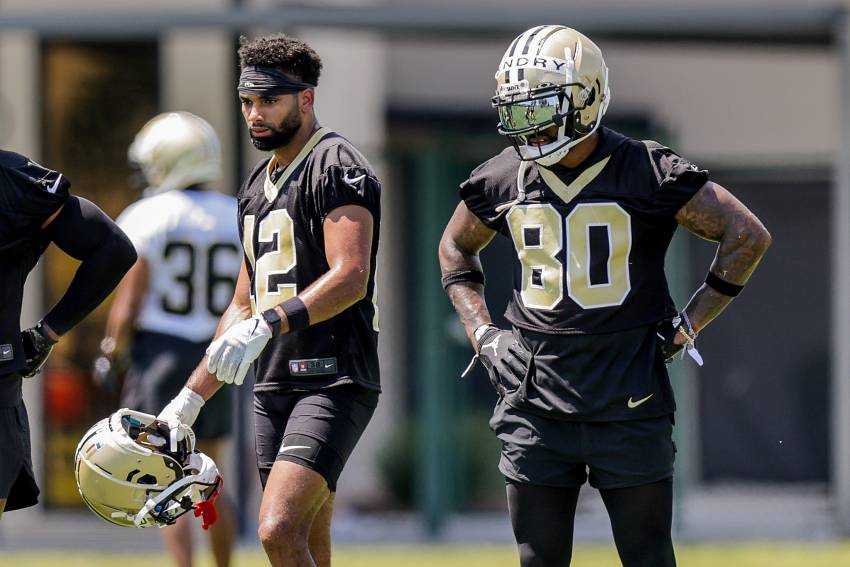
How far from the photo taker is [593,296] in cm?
470

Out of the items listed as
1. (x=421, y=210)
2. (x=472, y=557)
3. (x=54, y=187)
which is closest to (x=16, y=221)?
(x=54, y=187)

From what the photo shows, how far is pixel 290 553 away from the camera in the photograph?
191 inches

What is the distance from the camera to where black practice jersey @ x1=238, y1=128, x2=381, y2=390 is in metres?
5.10

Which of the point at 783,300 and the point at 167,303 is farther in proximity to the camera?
the point at 783,300

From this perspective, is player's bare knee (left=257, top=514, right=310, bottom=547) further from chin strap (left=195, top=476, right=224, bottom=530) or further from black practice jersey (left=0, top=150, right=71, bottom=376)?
black practice jersey (left=0, top=150, right=71, bottom=376)

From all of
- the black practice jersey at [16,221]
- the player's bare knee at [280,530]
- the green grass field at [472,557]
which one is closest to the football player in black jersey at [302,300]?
the player's bare knee at [280,530]

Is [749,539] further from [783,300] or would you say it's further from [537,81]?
[537,81]

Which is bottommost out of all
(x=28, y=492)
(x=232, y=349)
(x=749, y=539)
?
(x=749, y=539)

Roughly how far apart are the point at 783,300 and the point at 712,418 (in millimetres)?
1071

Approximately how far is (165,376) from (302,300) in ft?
6.83

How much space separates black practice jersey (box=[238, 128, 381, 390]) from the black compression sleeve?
459 mm

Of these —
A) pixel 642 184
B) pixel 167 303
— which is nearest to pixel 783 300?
pixel 167 303

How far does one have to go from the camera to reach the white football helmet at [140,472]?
4.81m

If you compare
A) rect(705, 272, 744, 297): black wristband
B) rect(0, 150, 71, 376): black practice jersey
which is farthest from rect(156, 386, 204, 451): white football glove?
rect(705, 272, 744, 297): black wristband
